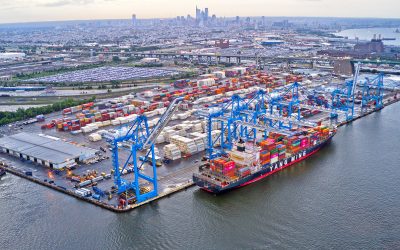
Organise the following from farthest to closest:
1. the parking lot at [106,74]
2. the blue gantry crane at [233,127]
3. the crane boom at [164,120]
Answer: the parking lot at [106,74] → the blue gantry crane at [233,127] → the crane boom at [164,120]

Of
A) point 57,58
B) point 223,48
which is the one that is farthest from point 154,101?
point 223,48

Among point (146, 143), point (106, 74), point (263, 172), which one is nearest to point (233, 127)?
point (263, 172)

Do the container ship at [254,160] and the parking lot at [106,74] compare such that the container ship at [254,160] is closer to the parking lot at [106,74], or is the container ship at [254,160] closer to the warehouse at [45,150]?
the warehouse at [45,150]

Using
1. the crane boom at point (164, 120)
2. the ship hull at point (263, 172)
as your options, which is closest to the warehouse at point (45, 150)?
the crane boom at point (164, 120)

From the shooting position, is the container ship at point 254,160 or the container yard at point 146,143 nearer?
the container yard at point 146,143

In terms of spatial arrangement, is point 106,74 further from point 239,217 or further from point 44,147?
point 239,217

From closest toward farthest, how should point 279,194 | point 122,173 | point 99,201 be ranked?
point 99,201 < point 279,194 < point 122,173

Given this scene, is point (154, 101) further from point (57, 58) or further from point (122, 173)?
point (57, 58)
